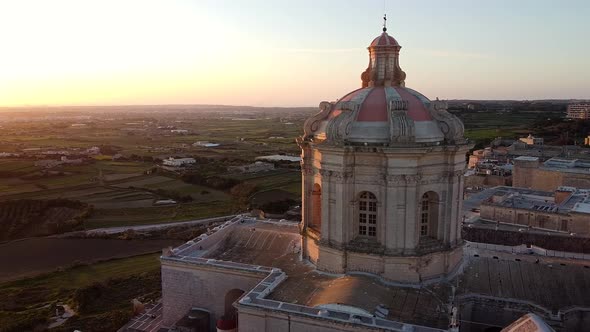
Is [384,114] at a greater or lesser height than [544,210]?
greater

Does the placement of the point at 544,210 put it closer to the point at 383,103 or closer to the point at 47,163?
the point at 383,103

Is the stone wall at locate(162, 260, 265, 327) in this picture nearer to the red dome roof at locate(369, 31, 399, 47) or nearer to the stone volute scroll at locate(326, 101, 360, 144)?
the stone volute scroll at locate(326, 101, 360, 144)

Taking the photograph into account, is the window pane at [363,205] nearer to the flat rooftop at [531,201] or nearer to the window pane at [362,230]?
the window pane at [362,230]

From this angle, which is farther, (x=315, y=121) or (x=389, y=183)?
(x=315, y=121)

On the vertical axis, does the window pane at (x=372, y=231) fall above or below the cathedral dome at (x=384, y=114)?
below

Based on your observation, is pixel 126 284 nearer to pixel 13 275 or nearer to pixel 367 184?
pixel 13 275

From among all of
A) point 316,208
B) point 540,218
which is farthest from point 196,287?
point 540,218

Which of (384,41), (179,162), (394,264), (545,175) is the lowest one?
(179,162)

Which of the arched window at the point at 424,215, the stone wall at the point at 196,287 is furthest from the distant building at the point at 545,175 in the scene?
the stone wall at the point at 196,287
